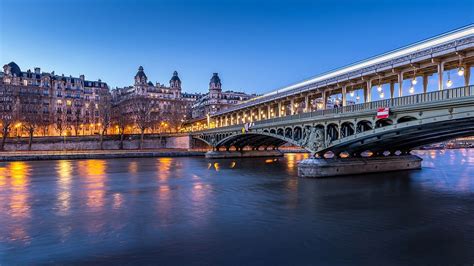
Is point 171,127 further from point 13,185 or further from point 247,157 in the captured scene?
point 13,185

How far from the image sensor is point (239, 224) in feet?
62.4

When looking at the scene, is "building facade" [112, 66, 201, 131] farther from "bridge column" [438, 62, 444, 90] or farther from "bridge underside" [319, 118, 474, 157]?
"bridge column" [438, 62, 444, 90]

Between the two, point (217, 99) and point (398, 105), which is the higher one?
point (217, 99)

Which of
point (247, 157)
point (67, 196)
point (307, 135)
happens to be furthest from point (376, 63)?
point (247, 157)

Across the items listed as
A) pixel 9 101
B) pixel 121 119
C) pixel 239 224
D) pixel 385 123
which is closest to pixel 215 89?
pixel 121 119

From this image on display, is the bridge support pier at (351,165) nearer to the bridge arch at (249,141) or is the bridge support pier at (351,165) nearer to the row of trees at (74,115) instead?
the bridge arch at (249,141)

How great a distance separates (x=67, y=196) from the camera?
1109 inches

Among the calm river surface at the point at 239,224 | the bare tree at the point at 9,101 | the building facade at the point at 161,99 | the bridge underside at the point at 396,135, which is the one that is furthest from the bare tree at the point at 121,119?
the calm river surface at the point at 239,224

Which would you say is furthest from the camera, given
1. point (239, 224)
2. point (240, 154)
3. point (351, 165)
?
point (240, 154)

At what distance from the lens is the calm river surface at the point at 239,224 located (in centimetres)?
1380

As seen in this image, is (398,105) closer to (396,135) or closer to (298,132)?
(396,135)

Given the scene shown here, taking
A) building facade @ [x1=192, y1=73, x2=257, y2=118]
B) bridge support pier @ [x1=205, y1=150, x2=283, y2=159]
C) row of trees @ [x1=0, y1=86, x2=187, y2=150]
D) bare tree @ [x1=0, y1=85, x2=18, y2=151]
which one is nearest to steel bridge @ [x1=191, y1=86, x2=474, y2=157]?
bridge support pier @ [x1=205, y1=150, x2=283, y2=159]

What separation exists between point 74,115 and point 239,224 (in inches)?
5474

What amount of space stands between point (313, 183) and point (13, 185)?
29.0m
